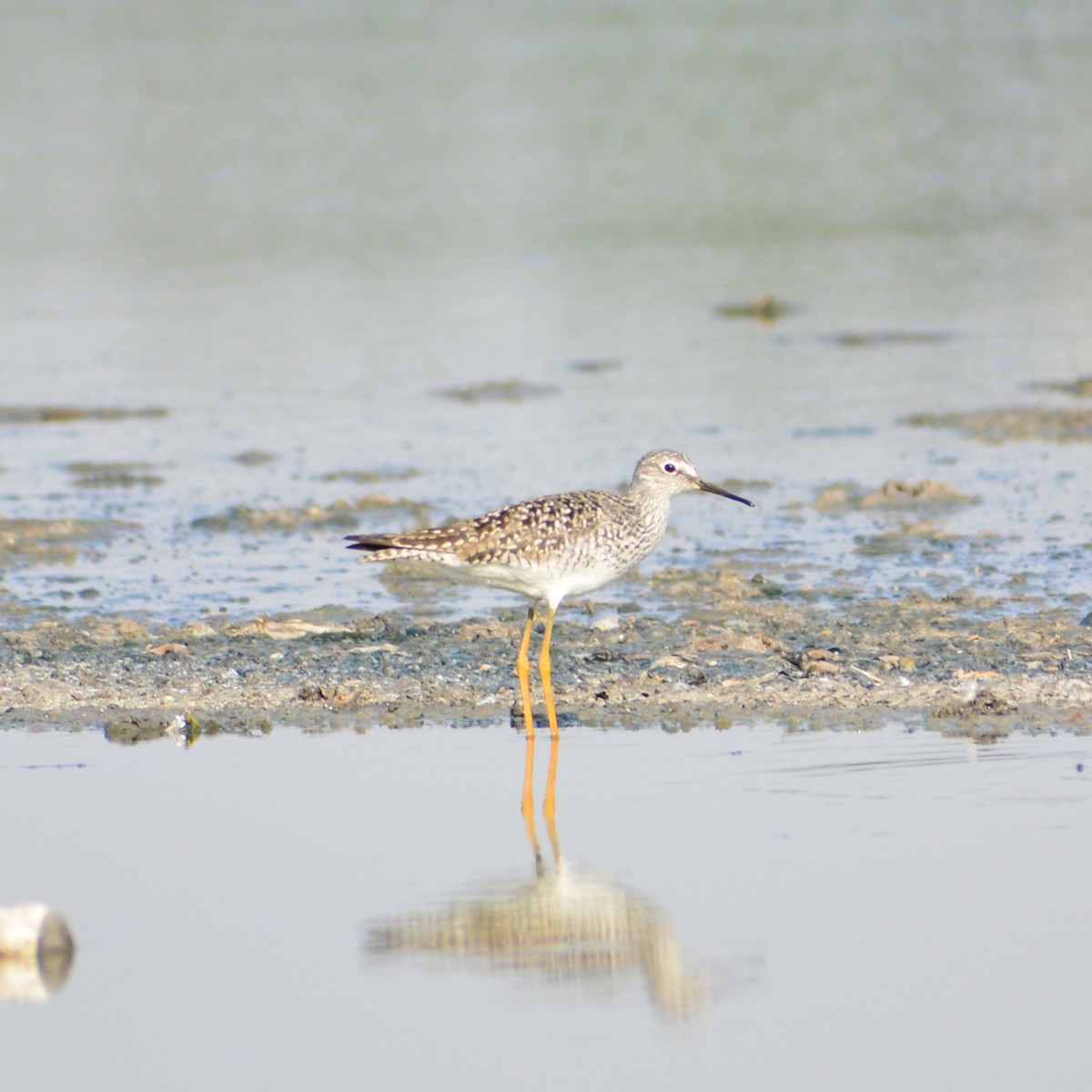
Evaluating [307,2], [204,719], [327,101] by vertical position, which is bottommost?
[204,719]

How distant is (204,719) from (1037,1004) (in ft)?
15.9

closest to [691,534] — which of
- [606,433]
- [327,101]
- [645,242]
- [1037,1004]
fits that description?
[606,433]

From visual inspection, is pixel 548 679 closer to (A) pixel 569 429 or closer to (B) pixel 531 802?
(B) pixel 531 802

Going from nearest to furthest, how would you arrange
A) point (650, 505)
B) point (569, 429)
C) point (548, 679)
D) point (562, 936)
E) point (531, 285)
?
1. point (562, 936)
2. point (548, 679)
3. point (650, 505)
4. point (569, 429)
5. point (531, 285)

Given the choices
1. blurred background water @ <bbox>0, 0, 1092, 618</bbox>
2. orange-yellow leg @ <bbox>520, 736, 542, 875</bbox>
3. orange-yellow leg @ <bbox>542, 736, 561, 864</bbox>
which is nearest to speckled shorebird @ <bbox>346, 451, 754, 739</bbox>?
orange-yellow leg @ <bbox>542, 736, 561, 864</bbox>

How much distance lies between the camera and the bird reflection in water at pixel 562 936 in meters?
6.47

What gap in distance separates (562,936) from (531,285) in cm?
1931

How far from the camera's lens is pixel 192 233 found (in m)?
30.1

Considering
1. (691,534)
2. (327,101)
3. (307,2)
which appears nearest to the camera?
(691,534)

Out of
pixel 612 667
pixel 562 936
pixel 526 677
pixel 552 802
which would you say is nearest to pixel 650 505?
pixel 612 667

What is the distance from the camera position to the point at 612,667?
417 inches

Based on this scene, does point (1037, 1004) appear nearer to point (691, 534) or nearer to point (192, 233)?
point (691, 534)

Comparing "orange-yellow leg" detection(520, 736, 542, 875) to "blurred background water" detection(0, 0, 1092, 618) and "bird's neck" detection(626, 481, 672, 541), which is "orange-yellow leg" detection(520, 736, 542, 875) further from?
"blurred background water" detection(0, 0, 1092, 618)

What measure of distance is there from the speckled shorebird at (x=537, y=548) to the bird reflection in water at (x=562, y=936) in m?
2.44
